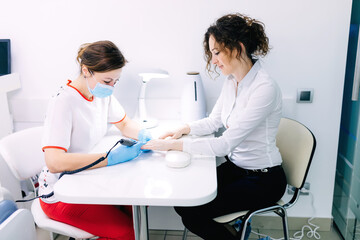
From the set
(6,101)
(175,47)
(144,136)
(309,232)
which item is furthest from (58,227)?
(309,232)

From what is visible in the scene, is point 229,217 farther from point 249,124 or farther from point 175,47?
point 175,47

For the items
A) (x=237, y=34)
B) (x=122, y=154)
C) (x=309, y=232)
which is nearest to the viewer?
(x=122, y=154)

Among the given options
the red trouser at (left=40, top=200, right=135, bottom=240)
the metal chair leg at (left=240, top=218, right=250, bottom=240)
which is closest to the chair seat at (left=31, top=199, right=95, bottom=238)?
the red trouser at (left=40, top=200, right=135, bottom=240)

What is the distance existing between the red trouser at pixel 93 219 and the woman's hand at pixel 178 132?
1.47ft

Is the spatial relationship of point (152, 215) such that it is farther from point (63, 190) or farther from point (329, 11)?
point (329, 11)

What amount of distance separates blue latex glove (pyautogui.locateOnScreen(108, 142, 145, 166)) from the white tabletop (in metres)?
0.02

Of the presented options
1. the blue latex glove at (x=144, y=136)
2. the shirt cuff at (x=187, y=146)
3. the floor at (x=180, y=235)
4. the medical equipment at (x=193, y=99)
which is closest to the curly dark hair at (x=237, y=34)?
the medical equipment at (x=193, y=99)

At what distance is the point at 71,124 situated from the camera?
4.52 ft

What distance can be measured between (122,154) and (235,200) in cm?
54

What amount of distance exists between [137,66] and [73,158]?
2.93 feet

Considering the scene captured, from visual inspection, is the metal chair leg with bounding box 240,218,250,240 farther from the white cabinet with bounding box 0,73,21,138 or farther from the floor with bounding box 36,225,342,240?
the white cabinet with bounding box 0,73,21,138

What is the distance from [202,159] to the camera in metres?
1.38

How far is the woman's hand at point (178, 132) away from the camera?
1.59 metres

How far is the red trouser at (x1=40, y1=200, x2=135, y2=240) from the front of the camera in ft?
4.47
